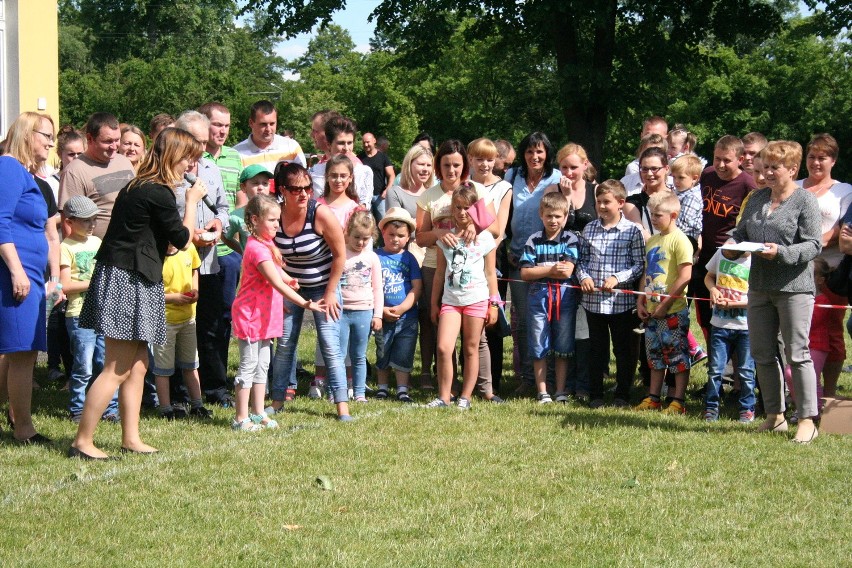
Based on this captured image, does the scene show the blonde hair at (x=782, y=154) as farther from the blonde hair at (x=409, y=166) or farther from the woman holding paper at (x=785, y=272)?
the blonde hair at (x=409, y=166)

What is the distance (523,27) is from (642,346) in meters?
20.0

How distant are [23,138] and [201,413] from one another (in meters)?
2.49

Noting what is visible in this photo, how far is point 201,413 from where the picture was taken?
840cm

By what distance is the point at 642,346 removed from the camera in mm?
10445

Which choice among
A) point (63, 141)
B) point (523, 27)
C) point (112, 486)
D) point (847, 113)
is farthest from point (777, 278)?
point (847, 113)

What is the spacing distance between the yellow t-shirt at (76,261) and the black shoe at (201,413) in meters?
1.12

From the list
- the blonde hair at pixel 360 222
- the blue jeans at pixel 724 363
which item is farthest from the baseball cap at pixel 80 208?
the blue jeans at pixel 724 363

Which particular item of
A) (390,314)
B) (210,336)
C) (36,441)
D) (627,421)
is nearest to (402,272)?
(390,314)

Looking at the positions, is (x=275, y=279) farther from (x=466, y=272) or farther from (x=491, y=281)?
(x=491, y=281)

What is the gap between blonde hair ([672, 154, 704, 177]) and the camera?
30.3 ft

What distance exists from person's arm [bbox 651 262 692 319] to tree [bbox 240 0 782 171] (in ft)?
59.1

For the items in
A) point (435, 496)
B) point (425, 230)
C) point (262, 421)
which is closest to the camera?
point (435, 496)

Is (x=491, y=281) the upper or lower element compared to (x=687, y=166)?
lower

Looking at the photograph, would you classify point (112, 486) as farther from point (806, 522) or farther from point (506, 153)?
point (506, 153)
